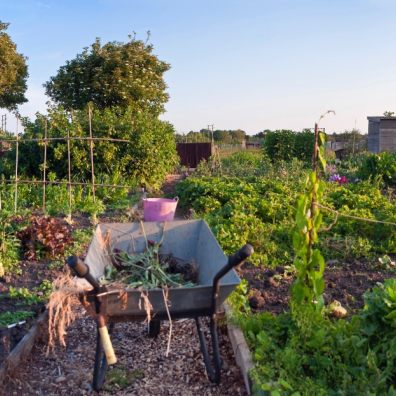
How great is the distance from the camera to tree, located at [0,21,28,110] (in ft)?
98.6

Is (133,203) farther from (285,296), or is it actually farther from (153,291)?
(153,291)

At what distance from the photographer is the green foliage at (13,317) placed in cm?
390

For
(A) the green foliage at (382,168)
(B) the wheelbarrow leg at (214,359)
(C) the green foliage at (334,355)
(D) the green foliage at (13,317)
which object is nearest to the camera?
(C) the green foliage at (334,355)

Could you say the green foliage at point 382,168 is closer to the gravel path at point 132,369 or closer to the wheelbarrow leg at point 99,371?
the gravel path at point 132,369

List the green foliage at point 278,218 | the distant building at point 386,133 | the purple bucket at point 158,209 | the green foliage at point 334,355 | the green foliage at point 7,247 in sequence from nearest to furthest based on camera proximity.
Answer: the green foliage at point 334,355 < the green foliage at point 7,247 < the green foliage at point 278,218 < the purple bucket at point 158,209 < the distant building at point 386,133

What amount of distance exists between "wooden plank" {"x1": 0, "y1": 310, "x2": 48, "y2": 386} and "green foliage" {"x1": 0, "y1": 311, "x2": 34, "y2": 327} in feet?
0.31

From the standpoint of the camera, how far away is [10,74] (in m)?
30.5

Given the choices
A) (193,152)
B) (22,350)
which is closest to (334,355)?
(22,350)

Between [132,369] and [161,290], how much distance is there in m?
1.00

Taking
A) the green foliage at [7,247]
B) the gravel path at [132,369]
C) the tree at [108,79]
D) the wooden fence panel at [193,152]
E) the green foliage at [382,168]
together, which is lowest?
the gravel path at [132,369]

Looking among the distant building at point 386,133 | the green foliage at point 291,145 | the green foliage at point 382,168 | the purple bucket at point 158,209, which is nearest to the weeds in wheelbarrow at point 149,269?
the purple bucket at point 158,209

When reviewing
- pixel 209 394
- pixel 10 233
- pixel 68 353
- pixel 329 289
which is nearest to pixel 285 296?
Result: pixel 329 289

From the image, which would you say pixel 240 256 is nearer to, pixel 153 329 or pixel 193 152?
pixel 153 329

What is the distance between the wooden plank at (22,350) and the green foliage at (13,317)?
9cm
